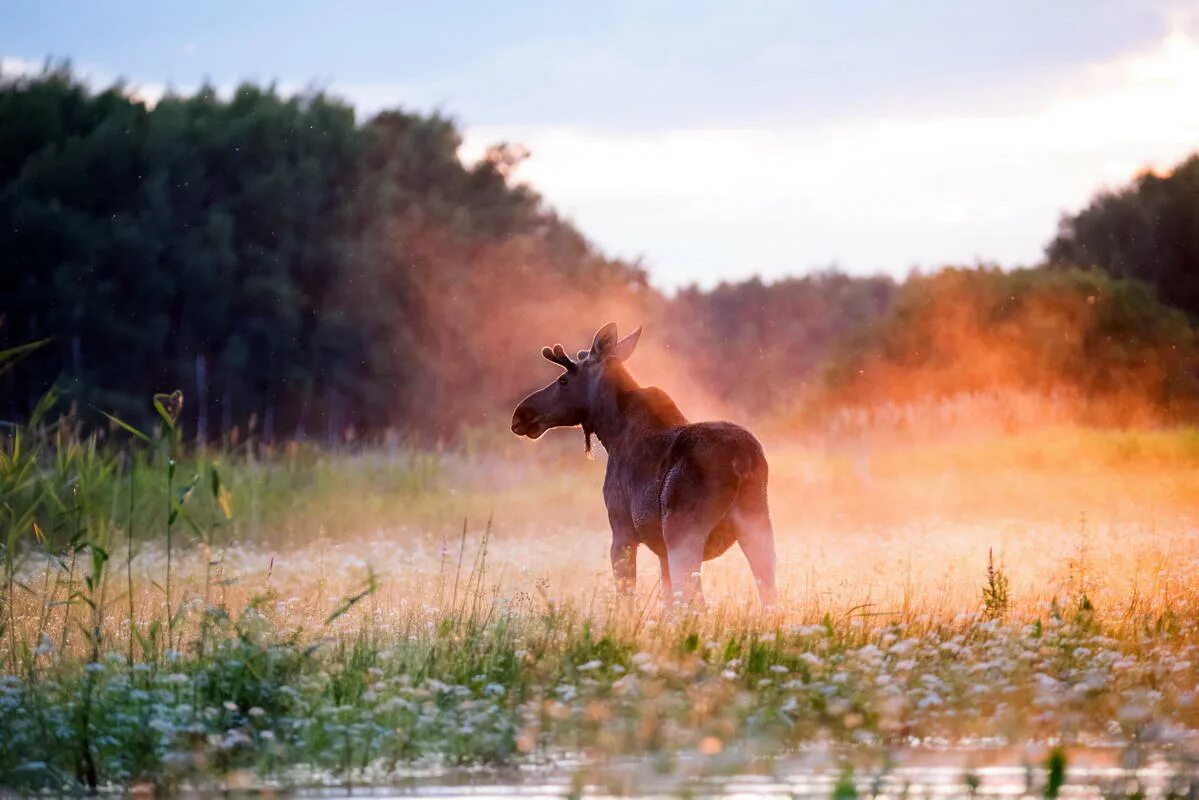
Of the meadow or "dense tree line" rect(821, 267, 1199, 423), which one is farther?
"dense tree line" rect(821, 267, 1199, 423)

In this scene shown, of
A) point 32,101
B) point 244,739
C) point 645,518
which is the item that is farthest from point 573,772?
point 32,101

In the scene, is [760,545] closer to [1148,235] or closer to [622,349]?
[622,349]

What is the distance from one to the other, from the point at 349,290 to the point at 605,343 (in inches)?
1104

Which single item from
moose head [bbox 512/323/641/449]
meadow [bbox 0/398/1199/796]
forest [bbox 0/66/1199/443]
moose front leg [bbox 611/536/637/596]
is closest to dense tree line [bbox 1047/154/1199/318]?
forest [bbox 0/66/1199/443]

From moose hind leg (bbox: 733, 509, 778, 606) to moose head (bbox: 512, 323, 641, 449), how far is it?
6.19 ft

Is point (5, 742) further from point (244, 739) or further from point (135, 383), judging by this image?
point (135, 383)

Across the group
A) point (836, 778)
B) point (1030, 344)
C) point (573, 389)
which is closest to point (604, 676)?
point (836, 778)

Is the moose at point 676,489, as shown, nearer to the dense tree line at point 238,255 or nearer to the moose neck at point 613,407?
the moose neck at point 613,407

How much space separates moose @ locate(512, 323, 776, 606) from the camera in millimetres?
10016

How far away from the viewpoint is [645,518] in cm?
1045

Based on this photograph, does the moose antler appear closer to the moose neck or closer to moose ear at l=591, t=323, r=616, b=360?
moose ear at l=591, t=323, r=616, b=360

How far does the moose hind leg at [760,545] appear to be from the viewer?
401 inches

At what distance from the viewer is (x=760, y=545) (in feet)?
33.7

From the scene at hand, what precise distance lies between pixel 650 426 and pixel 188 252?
2648cm
